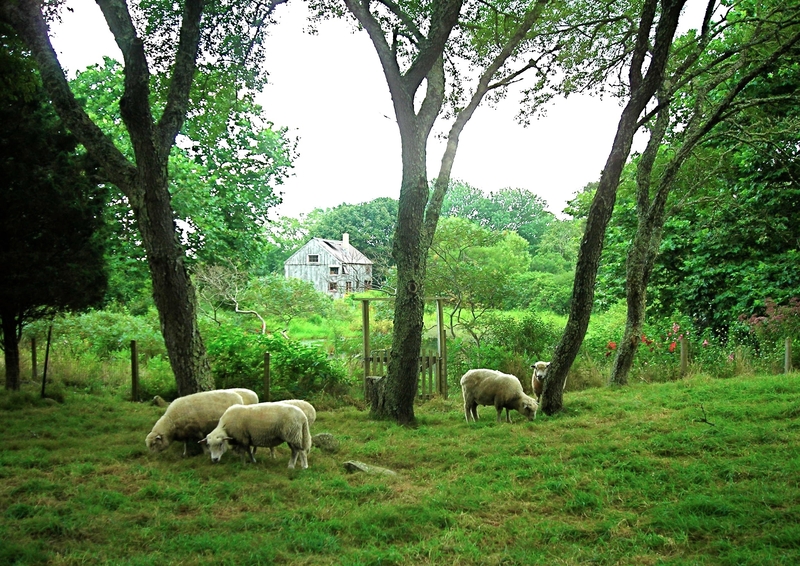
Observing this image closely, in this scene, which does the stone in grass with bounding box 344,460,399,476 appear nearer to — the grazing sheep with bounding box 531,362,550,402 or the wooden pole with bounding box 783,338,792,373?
the grazing sheep with bounding box 531,362,550,402

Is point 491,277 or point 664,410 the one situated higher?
point 491,277

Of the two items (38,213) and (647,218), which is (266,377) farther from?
(647,218)

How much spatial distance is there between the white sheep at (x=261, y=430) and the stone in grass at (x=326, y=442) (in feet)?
2.54

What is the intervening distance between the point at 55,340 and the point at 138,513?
40.1 ft

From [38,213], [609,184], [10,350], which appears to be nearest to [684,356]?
[609,184]

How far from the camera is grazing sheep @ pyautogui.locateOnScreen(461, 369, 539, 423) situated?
31.2 ft

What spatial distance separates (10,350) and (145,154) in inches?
190

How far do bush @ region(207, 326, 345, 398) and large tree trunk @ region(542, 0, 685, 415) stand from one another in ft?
14.7

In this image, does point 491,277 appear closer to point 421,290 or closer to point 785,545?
point 421,290

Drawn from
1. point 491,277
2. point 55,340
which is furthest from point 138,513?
point 491,277

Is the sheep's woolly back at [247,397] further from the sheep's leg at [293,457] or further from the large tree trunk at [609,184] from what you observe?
the large tree trunk at [609,184]

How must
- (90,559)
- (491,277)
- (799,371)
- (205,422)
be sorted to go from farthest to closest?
(491,277)
(799,371)
(205,422)
(90,559)

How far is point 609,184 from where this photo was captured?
381 inches

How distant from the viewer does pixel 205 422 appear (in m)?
7.48
